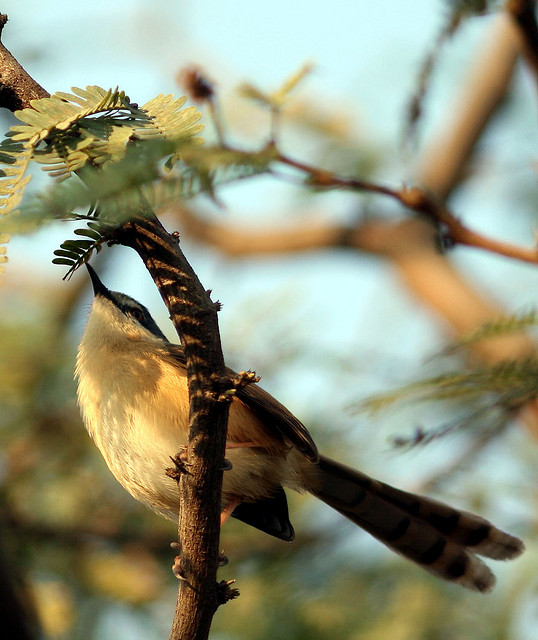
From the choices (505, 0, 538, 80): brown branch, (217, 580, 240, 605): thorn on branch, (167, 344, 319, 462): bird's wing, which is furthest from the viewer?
(167, 344, 319, 462): bird's wing

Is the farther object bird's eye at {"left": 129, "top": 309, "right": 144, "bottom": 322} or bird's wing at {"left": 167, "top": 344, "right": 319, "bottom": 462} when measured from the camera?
bird's eye at {"left": 129, "top": 309, "right": 144, "bottom": 322}

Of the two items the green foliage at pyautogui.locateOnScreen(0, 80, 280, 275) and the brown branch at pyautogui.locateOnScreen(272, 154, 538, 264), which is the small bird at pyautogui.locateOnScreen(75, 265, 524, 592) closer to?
the brown branch at pyautogui.locateOnScreen(272, 154, 538, 264)

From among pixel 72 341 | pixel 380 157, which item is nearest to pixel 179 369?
pixel 380 157

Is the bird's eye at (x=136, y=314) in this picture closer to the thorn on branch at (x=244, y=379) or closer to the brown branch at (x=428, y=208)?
the brown branch at (x=428, y=208)

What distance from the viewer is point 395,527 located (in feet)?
15.9

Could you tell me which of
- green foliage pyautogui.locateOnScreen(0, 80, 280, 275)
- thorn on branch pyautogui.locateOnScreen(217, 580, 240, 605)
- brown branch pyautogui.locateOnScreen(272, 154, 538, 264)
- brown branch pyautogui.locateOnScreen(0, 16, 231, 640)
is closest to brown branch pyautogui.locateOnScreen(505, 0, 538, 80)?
brown branch pyautogui.locateOnScreen(272, 154, 538, 264)

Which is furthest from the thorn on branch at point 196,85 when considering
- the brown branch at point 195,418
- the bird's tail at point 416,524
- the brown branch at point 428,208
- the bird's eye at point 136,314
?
the bird's tail at point 416,524

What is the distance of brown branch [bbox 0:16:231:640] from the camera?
2.40m

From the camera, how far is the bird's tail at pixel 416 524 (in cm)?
477

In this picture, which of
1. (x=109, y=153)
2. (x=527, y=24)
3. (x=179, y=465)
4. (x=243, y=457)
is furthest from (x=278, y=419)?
(x=527, y=24)

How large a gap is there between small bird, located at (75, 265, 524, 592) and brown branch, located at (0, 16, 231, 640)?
0.88 meters

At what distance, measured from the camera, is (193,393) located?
260cm

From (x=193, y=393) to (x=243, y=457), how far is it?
1.66 m

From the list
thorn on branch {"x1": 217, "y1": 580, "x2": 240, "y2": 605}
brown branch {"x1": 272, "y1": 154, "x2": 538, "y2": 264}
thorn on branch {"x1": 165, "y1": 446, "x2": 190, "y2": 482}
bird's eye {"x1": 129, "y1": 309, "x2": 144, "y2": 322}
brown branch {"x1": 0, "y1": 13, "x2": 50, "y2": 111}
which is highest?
bird's eye {"x1": 129, "y1": 309, "x2": 144, "y2": 322}
